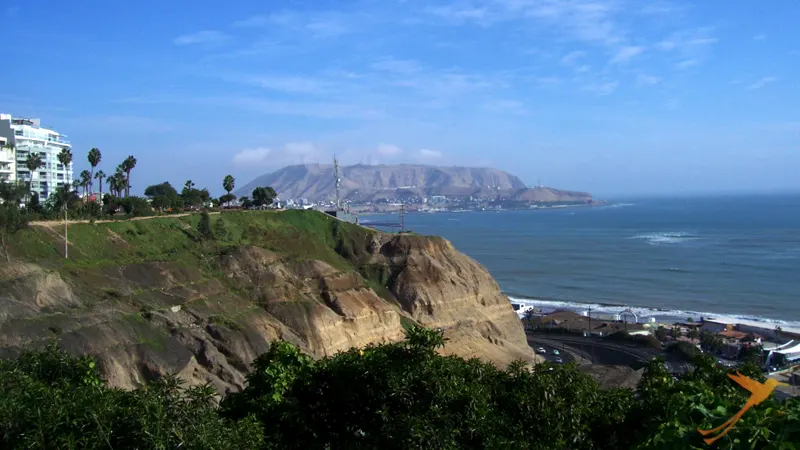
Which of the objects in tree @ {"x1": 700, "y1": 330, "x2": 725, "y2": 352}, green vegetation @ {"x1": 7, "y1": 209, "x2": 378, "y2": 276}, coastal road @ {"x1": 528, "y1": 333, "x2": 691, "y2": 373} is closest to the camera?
green vegetation @ {"x1": 7, "y1": 209, "x2": 378, "y2": 276}

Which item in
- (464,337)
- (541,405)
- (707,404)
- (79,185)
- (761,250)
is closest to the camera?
(707,404)

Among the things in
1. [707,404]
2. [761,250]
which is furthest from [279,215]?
[761,250]

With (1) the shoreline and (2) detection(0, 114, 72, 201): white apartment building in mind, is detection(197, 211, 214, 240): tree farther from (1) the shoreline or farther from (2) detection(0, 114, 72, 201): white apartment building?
(1) the shoreline

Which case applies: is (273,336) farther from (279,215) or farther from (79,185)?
(79,185)

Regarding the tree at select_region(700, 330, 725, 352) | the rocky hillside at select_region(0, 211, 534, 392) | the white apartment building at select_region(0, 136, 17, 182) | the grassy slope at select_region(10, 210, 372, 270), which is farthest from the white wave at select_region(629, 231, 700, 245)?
the white apartment building at select_region(0, 136, 17, 182)

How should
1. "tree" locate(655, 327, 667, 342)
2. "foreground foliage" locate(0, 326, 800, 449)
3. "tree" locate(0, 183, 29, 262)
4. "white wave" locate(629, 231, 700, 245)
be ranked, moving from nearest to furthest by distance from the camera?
"foreground foliage" locate(0, 326, 800, 449) → "tree" locate(0, 183, 29, 262) → "tree" locate(655, 327, 667, 342) → "white wave" locate(629, 231, 700, 245)

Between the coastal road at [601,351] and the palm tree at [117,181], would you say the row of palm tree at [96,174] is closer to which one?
the palm tree at [117,181]
